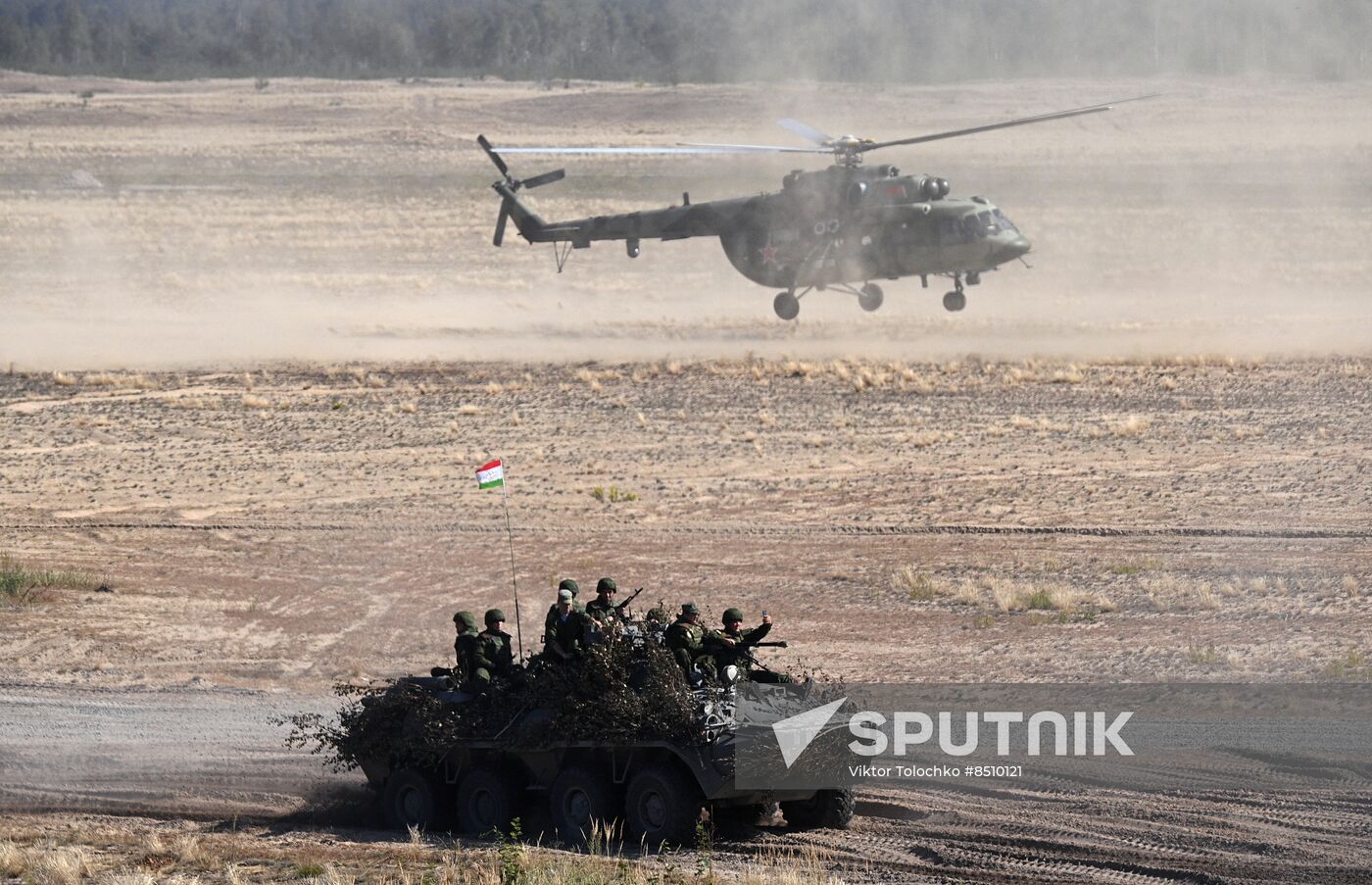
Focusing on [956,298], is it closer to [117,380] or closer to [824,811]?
[117,380]

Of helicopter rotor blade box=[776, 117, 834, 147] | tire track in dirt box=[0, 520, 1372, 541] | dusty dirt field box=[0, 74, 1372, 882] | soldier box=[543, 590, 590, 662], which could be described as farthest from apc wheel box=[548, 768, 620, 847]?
helicopter rotor blade box=[776, 117, 834, 147]

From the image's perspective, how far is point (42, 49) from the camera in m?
97.4

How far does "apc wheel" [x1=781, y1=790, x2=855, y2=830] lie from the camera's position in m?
12.9

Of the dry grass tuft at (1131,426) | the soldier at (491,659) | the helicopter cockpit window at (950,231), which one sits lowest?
the soldier at (491,659)

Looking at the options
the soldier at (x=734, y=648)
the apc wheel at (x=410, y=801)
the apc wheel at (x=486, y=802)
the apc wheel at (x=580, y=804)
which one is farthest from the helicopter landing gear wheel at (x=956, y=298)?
the apc wheel at (x=580, y=804)

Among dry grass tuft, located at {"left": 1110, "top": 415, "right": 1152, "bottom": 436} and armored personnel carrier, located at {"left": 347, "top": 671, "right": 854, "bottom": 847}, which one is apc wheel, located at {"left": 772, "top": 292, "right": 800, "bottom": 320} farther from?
armored personnel carrier, located at {"left": 347, "top": 671, "right": 854, "bottom": 847}

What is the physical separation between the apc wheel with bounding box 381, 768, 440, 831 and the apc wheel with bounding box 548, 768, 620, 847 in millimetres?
1078

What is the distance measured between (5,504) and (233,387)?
1010 centimetres

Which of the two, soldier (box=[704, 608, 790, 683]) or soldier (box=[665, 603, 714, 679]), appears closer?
soldier (box=[665, 603, 714, 679])

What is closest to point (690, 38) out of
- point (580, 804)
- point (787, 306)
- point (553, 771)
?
point (787, 306)

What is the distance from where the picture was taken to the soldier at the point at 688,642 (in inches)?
506

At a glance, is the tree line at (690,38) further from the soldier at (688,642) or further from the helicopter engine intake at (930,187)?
the soldier at (688,642)

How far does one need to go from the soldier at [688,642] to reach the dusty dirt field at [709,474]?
1.38m

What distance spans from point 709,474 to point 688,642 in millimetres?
15790
